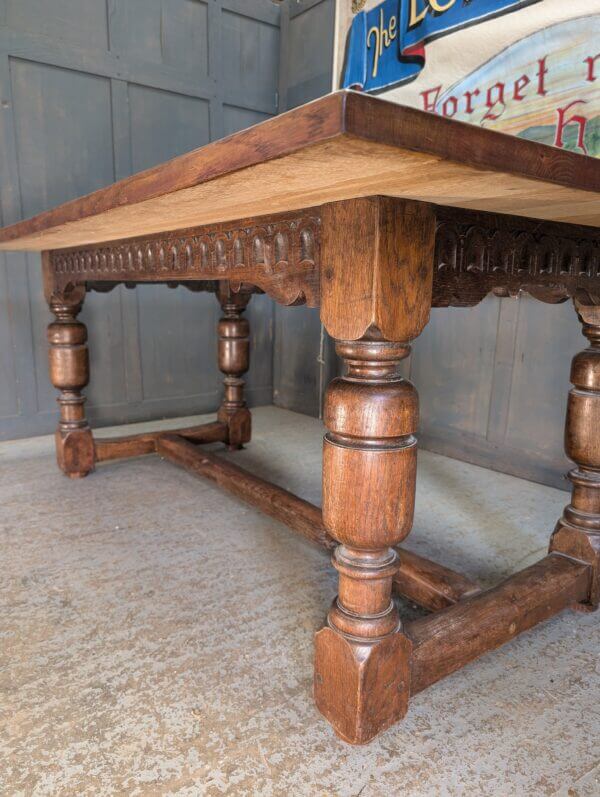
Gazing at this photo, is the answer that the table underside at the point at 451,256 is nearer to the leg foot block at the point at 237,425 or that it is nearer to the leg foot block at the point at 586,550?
the leg foot block at the point at 586,550

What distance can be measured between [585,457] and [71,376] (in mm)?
1950

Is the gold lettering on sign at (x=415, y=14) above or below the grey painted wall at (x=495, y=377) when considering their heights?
above

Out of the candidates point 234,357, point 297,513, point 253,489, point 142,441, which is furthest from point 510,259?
point 142,441

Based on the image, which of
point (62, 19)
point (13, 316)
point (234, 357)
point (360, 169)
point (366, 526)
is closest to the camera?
point (360, 169)

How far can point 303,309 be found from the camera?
385 cm

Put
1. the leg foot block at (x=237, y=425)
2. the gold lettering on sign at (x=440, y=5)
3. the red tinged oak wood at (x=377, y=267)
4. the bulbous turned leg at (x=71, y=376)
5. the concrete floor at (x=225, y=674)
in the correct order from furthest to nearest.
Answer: the leg foot block at (x=237, y=425) < the gold lettering on sign at (x=440, y=5) < the bulbous turned leg at (x=71, y=376) < the concrete floor at (x=225, y=674) < the red tinged oak wood at (x=377, y=267)

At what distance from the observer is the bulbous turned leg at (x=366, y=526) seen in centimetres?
93

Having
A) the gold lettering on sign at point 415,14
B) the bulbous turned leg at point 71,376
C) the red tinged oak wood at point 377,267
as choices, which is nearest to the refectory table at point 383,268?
the red tinged oak wood at point 377,267

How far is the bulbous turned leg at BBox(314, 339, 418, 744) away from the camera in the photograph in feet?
3.04

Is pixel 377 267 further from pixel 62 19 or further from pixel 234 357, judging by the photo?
pixel 62 19

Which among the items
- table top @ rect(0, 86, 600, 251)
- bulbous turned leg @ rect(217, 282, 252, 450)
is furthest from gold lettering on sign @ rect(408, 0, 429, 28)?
table top @ rect(0, 86, 600, 251)

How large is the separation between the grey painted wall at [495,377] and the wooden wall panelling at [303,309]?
0.01 metres

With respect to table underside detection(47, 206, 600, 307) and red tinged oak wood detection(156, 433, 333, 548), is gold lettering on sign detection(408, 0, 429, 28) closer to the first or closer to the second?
table underside detection(47, 206, 600, 307)

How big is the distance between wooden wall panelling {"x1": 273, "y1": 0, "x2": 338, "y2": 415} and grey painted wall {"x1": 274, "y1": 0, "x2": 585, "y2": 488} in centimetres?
1
